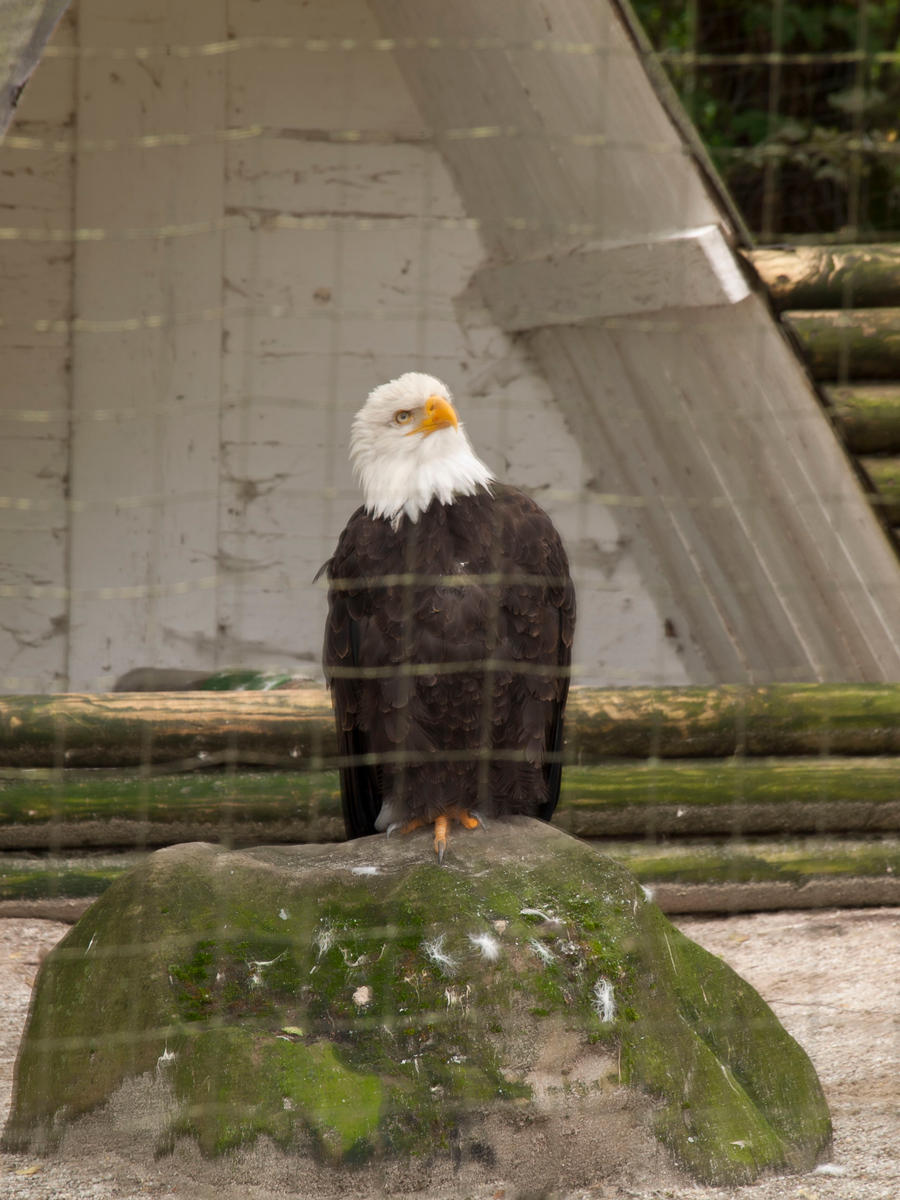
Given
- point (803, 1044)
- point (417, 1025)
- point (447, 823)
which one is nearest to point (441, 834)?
point (447, 823)

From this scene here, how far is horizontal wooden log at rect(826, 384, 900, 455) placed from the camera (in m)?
4.43

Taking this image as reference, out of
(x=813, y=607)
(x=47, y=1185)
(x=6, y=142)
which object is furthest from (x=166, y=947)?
(x=6, y=142)

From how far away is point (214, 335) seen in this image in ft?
17.2

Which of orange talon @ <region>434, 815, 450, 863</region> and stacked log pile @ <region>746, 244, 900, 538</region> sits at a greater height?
stacked log pile @ <region>746, 244, 900, 538</region>

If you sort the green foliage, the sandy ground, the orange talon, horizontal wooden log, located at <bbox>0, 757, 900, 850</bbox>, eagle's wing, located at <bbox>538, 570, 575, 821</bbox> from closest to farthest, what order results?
the sandy ground → the orange talon → eagle's wing, located at <bbox>538, 570, 575, 821</bbox> → horizontal wooden log, located at <bbox>0, 757, 900, 850</bbox> → the green foliage

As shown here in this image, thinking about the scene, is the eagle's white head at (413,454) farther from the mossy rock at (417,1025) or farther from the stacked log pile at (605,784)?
the stacked log pile at (605,784)

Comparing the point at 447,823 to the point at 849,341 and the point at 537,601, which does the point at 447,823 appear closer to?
the point at 537,601

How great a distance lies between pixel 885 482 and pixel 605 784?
1256mm

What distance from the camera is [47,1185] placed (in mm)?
2553

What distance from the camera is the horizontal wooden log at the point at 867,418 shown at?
4.43 meters

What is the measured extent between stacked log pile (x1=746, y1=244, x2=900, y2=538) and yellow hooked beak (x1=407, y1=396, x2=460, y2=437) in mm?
1491

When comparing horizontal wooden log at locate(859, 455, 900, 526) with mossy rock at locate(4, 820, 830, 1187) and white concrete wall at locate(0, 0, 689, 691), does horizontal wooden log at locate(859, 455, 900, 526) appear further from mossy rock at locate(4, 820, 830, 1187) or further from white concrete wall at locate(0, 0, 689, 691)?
mossy rock at locate(4, 820, 830, 1187)

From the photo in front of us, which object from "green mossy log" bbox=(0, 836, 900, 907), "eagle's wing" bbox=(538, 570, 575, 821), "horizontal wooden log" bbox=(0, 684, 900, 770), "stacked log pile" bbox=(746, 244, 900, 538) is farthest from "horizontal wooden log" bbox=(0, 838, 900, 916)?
"stacked log pile" bbox=(746, 244, 900, 538)

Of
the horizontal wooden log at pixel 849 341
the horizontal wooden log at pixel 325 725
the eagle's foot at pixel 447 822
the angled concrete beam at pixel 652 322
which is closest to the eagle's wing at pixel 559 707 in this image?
the eagle's foot at pixel 447 822
